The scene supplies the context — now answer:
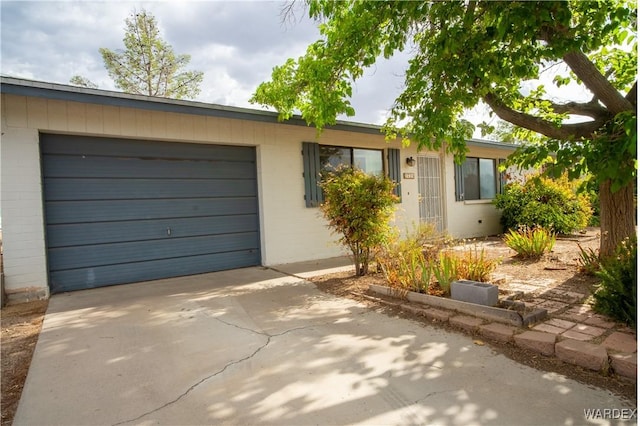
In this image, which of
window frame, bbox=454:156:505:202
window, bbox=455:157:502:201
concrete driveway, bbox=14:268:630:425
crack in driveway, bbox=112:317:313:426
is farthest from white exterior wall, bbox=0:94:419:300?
crack in driveway, bbox=112:317:313:426

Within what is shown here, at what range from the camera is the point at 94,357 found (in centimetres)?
269

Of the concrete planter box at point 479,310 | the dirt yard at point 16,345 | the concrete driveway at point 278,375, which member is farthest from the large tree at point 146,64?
the concrete planter box at point 479,310

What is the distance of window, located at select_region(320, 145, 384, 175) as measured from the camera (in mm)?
7314

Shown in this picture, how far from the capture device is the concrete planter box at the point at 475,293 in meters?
3.21

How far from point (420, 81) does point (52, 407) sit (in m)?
4.50

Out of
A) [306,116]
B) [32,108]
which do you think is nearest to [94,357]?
[32,108]

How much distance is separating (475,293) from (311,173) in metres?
4.34

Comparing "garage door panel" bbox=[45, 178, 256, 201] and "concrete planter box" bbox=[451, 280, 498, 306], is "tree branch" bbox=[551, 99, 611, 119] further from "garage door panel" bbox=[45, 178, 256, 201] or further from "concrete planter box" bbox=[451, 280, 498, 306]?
"garage door panel" bbox=[45, 178, 256, 201]

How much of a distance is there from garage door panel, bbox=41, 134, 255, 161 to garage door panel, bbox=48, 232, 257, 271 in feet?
4.64

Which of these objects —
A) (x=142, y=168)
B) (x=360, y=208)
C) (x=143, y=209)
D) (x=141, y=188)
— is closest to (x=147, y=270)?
(x=143, y=209)

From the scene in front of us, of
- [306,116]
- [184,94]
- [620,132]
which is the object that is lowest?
[620,132]

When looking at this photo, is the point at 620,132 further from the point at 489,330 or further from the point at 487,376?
the point at 487,376

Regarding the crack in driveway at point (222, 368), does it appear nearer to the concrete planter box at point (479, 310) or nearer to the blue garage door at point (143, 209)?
the concrete planter box at point (479, 310)

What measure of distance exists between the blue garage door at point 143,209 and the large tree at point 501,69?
2112 millimetres
